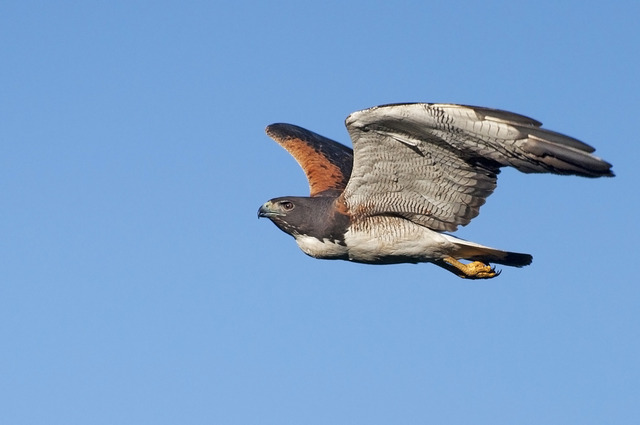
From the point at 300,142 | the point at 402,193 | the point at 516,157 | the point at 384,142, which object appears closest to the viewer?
the point at 516,157

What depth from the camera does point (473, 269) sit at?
1534cm

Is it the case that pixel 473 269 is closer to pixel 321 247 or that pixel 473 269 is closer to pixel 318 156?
pixel 321 247

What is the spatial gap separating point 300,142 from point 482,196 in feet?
17.6

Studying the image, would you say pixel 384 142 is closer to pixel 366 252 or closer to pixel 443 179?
pixel 443 179

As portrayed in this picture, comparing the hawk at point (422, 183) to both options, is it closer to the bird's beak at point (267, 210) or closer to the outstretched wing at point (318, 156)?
the bird's beak at point (267, 210)

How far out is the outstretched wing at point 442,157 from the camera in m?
12.3

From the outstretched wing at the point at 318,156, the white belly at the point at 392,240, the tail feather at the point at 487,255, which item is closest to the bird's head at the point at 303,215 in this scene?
the white belly at the point at 392,240

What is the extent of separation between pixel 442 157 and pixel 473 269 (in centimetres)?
235

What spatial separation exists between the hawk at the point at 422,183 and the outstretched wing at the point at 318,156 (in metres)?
0.26

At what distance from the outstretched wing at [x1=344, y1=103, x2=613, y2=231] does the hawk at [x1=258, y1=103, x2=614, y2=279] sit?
0.01 m

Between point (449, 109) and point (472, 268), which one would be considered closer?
point (449, 109)

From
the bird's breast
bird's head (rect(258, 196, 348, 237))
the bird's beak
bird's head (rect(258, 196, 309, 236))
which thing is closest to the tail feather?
the bird's breast

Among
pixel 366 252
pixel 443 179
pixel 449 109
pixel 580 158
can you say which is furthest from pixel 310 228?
pixel 580 158

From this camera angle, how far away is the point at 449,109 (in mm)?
12422
